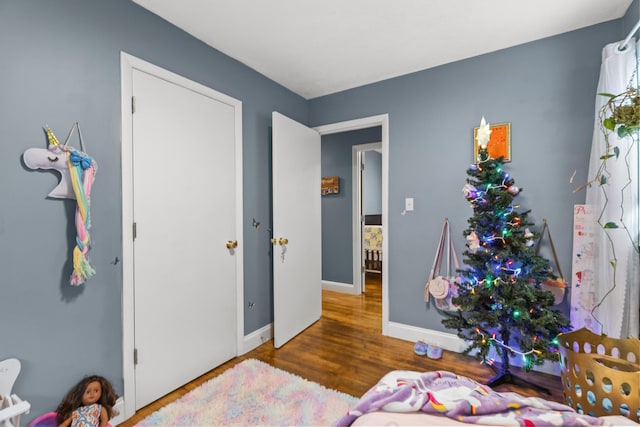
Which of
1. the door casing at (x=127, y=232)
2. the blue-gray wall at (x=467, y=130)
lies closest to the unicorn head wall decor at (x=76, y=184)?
the door casing at (x=127, y=232)

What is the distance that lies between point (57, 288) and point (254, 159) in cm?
165

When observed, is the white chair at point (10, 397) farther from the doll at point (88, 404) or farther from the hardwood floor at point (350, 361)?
the hardwood floor at point (350, 361)

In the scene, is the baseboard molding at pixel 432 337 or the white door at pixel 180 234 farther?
the baseboard molding at pixel 432 337

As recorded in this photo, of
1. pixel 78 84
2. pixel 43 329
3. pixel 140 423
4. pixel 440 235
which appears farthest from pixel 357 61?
pixel 140 423

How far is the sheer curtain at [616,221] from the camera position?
1.59 m

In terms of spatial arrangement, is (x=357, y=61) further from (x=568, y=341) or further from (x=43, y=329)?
(x=43, y=329)

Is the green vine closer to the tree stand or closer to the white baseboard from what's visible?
the tree stand

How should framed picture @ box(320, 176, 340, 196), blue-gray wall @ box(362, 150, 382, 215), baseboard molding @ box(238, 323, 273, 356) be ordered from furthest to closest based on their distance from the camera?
blue-gray wall @ box(362, 150, 382, 215)
framed picture @ box(320, 176, 340, 196)
baseboard molding @ box(238, 323, 273, 356)

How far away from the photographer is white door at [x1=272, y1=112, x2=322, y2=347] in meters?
A: 2.62

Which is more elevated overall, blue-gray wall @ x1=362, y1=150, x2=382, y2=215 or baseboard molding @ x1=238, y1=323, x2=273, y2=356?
blue-gray wall @ x1=362, y1=150, x2=382, y2=215

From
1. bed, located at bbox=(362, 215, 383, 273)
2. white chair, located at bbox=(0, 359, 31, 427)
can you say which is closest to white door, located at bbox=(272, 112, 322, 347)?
white chair, located at bbox=(0, 359, 31, 427)

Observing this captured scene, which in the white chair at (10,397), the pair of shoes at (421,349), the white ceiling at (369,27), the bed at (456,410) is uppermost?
the white ceiling at (369,27)

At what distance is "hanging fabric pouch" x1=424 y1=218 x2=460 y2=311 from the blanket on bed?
1480 mm

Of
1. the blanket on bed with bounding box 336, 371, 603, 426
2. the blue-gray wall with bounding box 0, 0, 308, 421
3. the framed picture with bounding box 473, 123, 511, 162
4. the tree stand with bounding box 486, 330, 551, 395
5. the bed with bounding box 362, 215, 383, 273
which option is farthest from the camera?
the bed with bounding box 362, 215, 383, 273
